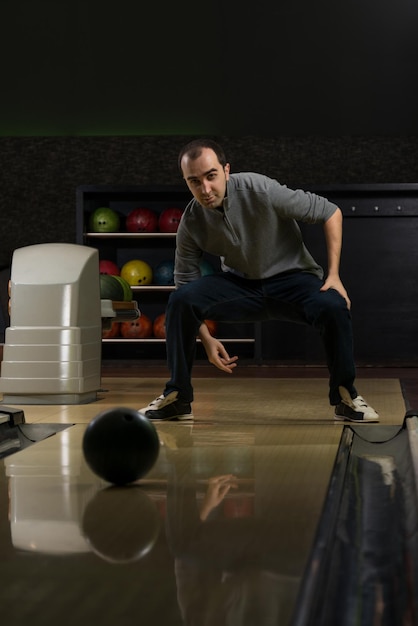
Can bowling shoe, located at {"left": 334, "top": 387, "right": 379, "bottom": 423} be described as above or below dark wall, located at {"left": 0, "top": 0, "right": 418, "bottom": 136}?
below

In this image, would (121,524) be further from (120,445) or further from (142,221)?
(142,221)

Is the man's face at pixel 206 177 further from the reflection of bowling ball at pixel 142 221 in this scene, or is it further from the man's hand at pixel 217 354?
the reflection of bowling ball at pixel 142 221

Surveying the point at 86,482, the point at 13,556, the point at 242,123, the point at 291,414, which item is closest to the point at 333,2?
the point at 242,123

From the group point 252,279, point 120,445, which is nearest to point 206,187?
point 252,279

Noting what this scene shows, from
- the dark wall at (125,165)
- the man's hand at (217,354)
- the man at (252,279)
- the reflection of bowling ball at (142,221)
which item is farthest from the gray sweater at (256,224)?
the dark wall at (125,165)

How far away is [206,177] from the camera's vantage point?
2.79 meters

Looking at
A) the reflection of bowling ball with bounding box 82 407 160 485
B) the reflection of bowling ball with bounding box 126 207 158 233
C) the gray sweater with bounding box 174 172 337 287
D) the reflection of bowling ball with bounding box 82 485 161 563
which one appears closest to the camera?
the reflection of bowling ball with bounding box 82 485 161 563

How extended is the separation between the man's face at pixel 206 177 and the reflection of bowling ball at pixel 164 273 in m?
3.87

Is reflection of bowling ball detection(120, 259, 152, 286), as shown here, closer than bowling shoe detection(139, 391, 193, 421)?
No

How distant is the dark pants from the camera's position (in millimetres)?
2830

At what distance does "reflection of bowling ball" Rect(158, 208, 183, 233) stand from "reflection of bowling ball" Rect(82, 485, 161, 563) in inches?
198

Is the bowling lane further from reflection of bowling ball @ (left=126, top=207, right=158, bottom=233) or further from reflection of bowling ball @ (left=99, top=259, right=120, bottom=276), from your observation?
reflection of bowling ball @ (left=126, top=207, right=158, bottom=233)

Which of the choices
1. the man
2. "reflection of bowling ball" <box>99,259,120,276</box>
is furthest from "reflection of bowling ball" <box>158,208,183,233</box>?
the man

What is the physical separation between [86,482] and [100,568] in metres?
0.65
